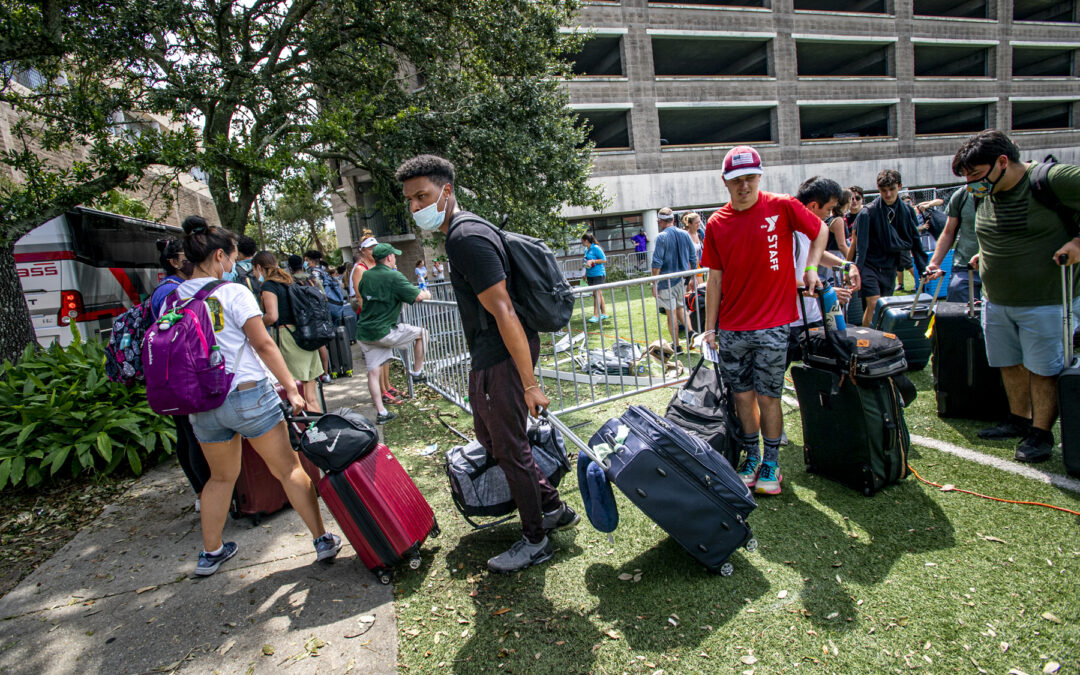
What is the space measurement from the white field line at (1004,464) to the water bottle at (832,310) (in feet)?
3.45

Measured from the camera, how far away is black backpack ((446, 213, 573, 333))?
2584mm

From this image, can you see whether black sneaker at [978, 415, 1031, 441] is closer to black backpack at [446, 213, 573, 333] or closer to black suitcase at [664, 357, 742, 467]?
black suitcase at [664, 357, 742, 467]

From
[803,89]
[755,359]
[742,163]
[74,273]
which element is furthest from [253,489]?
[803,89]

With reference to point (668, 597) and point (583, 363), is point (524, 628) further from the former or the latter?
point (583, 363)

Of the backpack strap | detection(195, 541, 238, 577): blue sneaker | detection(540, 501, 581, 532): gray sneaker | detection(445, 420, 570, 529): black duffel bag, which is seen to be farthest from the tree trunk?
the backpack strap

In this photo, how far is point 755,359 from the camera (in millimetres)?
3381

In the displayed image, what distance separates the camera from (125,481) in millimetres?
4930

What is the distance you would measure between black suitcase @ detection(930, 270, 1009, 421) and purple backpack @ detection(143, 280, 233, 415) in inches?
196

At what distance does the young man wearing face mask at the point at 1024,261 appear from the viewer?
3172 millimetres

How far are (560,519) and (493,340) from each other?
122 cm

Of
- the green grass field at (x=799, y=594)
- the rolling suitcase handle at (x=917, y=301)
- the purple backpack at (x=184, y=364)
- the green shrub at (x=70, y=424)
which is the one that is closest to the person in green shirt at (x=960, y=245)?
the rolling suitcase handle at (x=917, y=301)

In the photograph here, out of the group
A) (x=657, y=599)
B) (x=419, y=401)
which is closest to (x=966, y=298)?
(x=657, y=599)

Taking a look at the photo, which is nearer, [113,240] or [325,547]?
[325,547]

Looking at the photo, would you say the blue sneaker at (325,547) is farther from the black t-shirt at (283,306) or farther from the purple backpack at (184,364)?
the black t-shirt at (283,306)
